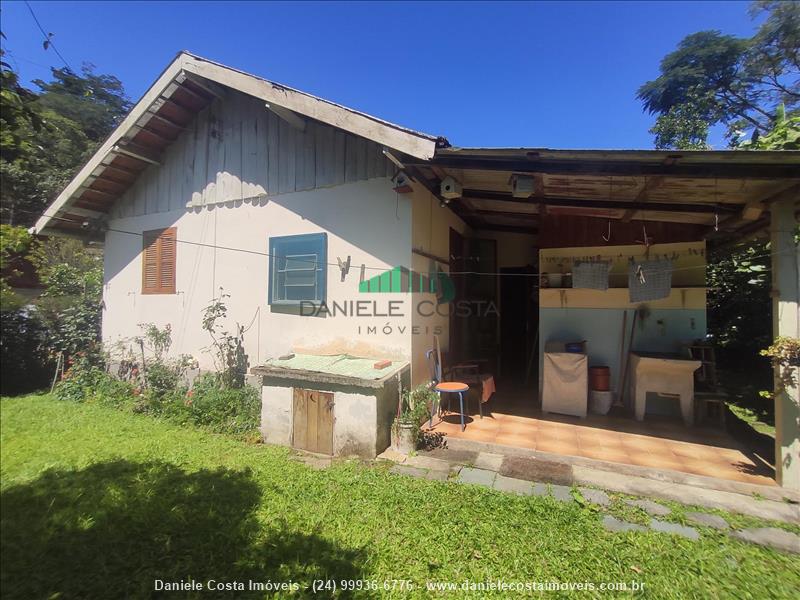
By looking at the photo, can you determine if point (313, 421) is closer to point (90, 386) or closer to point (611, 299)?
point (611, 299)

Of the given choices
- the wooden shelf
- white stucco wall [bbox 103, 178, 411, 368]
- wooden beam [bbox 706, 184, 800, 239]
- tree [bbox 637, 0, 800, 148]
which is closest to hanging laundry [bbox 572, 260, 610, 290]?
the wooden shelf

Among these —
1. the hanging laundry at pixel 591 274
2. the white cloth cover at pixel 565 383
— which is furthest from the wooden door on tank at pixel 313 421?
the hanging laundry at pixel 591 274

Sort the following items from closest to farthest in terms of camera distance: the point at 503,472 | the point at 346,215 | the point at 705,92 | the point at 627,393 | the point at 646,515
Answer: the point at 646,515, the point at 503,472, the point at 346,215, the point at 627,393, the point at 705,92

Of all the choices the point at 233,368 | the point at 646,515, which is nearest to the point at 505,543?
the point at 646,515

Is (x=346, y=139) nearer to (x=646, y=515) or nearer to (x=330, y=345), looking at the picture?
(x=330, y=345)

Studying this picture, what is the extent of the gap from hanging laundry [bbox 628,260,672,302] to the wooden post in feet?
5.78

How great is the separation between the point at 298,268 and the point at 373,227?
1.56 metres

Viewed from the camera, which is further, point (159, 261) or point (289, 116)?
point (159, 261)

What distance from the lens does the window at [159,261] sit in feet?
24.4

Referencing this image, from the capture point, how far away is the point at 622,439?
4871 millimetres

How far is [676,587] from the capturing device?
96.1 inches

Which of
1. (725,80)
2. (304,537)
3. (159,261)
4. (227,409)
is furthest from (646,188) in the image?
(725,80)

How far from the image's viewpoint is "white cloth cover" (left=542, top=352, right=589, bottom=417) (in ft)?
18.8

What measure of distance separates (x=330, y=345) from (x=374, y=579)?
3.61 meters
